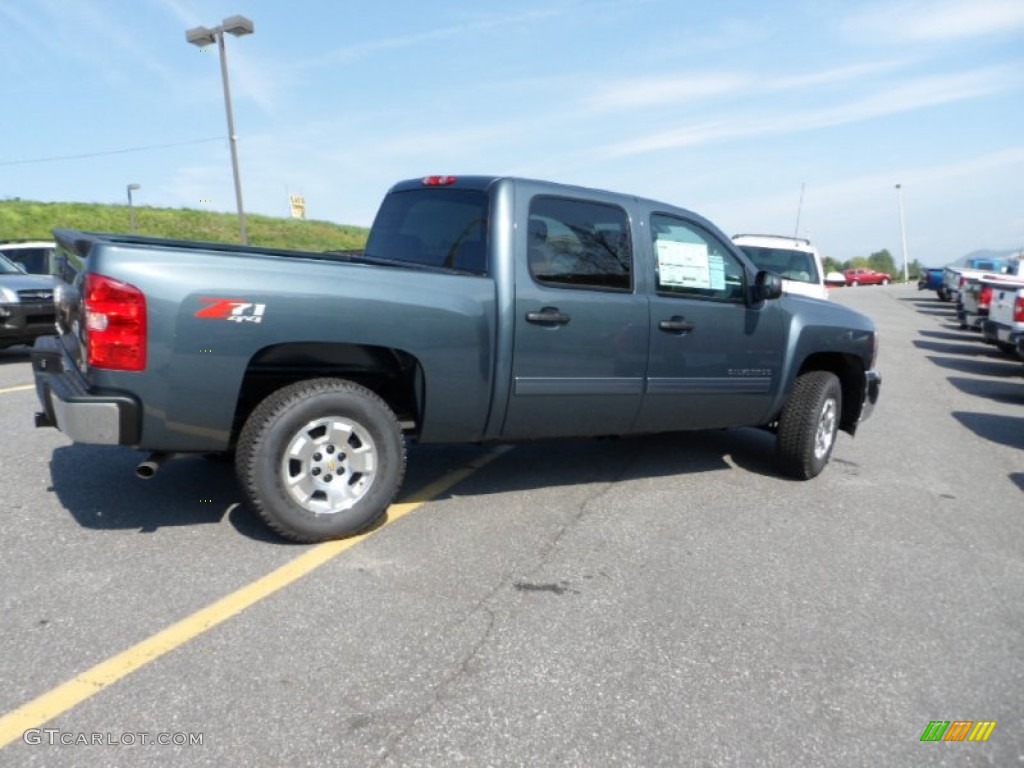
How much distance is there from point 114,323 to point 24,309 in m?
8.16

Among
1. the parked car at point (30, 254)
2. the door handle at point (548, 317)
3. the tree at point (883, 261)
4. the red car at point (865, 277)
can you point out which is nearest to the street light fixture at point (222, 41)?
the parked car at point (30, 254)

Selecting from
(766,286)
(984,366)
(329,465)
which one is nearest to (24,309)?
(329,465)

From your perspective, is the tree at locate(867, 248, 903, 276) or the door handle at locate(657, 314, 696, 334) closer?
the door handle at locate(657, 314, 696, 334)

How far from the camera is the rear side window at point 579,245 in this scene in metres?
4.47

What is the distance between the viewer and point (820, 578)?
3.96 m

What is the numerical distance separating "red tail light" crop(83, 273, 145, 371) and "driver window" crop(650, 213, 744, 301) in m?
2.93

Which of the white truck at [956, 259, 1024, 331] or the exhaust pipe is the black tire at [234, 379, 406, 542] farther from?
the white truck at [956, 259, 1024, 331]

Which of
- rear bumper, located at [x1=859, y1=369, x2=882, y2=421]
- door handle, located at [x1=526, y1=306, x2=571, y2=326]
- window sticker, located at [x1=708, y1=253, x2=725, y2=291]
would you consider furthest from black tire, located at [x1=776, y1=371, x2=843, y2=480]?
door handle, located at [x1=526, y1=306, x2=571, y2=326]

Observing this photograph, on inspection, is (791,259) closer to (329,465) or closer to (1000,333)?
(1000,333)

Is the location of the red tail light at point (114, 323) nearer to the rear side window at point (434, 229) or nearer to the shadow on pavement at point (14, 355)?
Result: the rear side window at point (434, 229)

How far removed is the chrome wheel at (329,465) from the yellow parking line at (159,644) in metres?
0.23

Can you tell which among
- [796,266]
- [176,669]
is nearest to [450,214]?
[176,669]

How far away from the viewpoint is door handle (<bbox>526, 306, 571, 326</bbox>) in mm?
4359

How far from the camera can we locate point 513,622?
329cm
